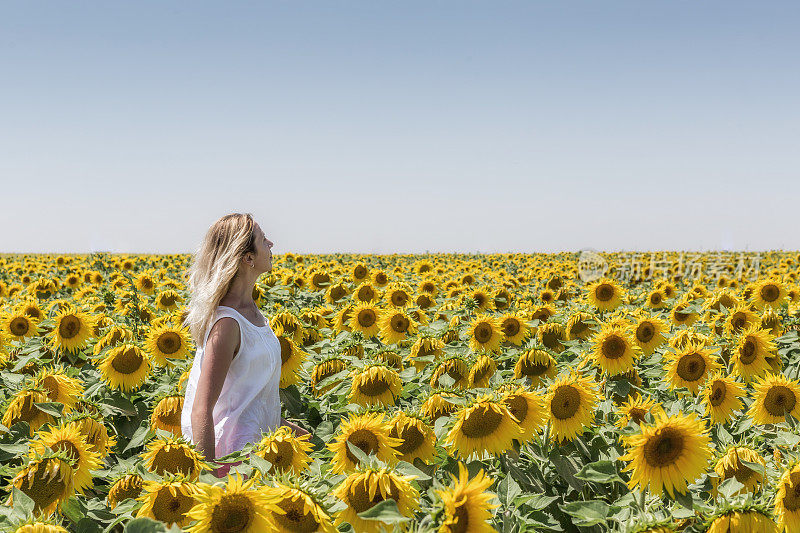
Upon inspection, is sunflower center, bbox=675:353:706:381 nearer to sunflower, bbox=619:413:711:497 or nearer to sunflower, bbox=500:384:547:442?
sunflower, bbox=500:384:547:442

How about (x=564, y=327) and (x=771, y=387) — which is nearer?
(x=771, y=387)

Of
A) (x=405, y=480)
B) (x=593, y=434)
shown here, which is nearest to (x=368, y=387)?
(x=593, y=434)

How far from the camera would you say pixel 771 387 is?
4535mm

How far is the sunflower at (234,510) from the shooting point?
72.6 inches

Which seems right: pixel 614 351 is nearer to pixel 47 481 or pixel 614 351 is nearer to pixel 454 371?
pixel 454 371

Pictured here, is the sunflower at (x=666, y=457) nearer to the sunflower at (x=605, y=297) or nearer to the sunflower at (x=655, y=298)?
the sunflower at (x=605, y=297)

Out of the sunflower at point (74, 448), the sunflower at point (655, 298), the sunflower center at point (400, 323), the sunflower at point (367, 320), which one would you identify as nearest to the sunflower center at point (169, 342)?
the sunflower at point (367, 320)

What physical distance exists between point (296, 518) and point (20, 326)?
6.63 metres

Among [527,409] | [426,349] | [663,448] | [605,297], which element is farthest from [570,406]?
[605,297]

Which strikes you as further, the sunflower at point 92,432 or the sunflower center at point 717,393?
the sunflower center at point 717,393

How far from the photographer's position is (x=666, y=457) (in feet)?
9.03

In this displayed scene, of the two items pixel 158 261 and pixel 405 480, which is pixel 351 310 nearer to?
pixel 405 480

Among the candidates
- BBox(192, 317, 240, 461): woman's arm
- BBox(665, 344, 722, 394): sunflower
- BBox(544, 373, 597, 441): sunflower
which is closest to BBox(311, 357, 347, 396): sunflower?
BBox(192, 317, 240, 461): woman's arm

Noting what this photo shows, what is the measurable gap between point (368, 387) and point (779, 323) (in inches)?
205
